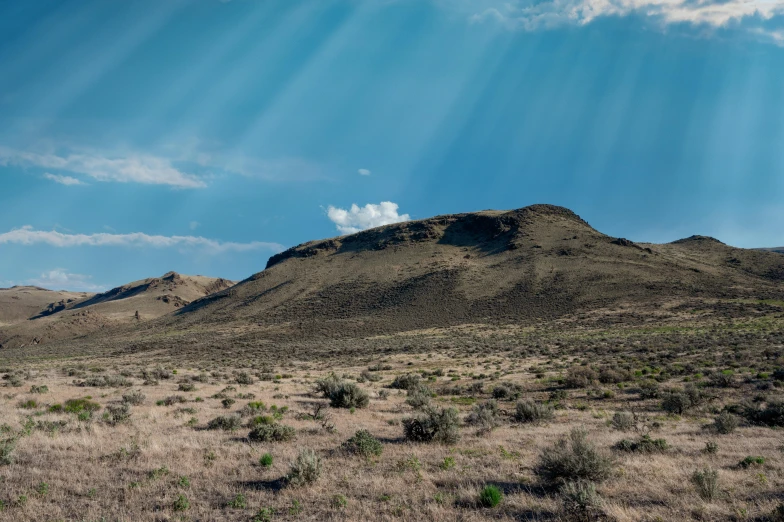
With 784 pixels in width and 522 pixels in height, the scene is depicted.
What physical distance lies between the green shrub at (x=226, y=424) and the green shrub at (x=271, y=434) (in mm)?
1422

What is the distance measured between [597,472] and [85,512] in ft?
28.3

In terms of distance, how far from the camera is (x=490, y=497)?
651cm

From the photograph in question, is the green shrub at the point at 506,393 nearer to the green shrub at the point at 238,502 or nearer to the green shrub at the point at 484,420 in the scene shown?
the green shrub at the point at 484,420

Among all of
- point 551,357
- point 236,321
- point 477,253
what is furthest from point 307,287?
point 551,357

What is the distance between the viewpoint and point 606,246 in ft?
324

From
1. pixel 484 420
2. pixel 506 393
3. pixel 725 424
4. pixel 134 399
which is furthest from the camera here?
pixel 506 393

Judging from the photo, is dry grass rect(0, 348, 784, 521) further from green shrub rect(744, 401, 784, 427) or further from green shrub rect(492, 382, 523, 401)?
green shrub rect(492, 382, 523, 401)

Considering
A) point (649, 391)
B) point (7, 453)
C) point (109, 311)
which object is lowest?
point (649, 391)

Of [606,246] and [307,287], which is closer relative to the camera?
[606,246]

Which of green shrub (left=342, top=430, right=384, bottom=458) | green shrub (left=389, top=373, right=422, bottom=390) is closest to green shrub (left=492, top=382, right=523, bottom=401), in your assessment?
green shrub (left=389, top=373, right=422, bottom=390)

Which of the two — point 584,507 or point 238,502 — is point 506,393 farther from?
point 238,502

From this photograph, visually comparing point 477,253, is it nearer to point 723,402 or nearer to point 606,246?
point 606,246

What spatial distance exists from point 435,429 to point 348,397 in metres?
6.84

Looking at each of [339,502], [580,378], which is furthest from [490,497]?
[580,378]
